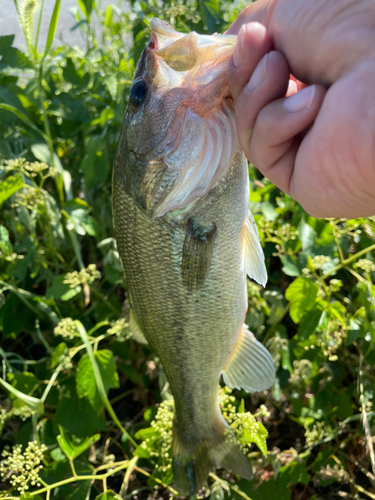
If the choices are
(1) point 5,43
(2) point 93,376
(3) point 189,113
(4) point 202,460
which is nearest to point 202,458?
(4) point 202,460

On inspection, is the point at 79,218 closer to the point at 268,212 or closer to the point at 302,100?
the point at 268,212

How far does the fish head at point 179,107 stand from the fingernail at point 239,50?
0.11 metres

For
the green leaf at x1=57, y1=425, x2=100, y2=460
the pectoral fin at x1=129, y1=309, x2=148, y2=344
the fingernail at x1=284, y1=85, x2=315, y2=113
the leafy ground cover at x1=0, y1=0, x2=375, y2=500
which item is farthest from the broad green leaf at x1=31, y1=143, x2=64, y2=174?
the fingernail at x1=284, y1=85, x2=315, y2=113

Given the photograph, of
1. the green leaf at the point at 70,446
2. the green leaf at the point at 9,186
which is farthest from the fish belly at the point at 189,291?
the green leaf at the point at 9,186

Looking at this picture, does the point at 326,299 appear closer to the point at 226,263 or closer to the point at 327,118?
the point at 226,263

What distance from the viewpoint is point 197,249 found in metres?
1.33

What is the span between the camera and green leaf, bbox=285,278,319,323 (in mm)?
1731

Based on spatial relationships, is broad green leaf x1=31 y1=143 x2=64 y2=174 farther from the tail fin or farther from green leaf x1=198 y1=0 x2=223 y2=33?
the tail fin

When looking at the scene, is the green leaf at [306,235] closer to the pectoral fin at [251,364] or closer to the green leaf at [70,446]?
the pectoral fin at [251,364]

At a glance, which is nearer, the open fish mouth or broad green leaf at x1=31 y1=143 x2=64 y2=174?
the open fish mouth

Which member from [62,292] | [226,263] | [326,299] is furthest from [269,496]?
[62,292]

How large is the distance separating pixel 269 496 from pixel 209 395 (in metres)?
0.47

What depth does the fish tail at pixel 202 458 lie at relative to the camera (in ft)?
5.61

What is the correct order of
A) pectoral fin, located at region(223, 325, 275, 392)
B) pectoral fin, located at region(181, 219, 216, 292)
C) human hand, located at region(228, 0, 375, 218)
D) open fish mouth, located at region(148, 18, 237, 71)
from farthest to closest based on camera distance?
pectoral fin, located at region(223, 325, 275, 392) < pectoral fin, located at region(181, 219, 216, 292) < open fish mouth, located at region(148, 18, 237, 71) < human hand, located at region(228, 0, 375, 218)
